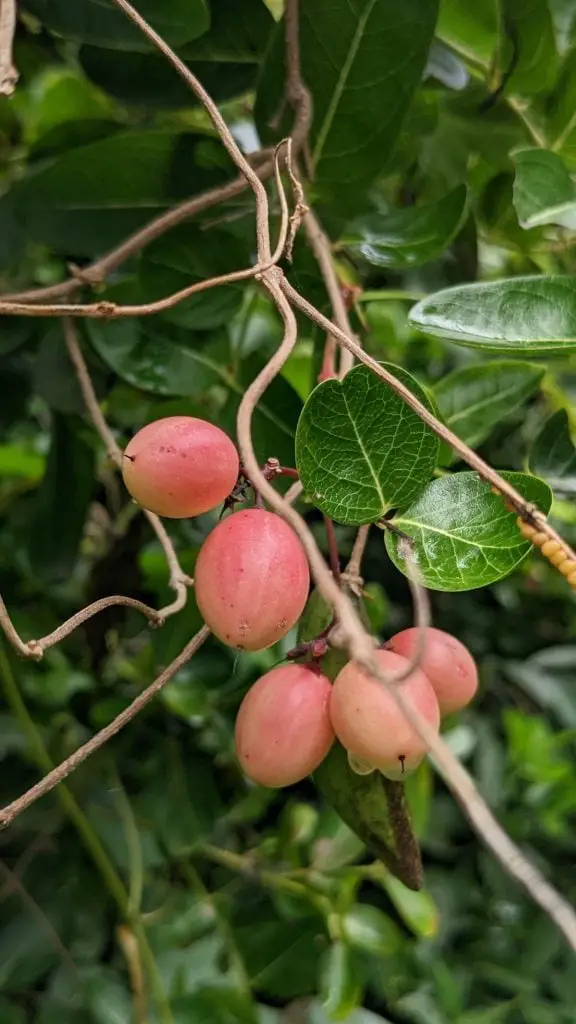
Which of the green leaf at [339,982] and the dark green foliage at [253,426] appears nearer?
the dark green foliage at [253,426]

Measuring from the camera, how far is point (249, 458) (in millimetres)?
221

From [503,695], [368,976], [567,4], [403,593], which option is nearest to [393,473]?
[567,4]

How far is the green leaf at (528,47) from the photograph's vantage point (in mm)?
423

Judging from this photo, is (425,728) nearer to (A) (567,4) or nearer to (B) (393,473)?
(B) (393,473)

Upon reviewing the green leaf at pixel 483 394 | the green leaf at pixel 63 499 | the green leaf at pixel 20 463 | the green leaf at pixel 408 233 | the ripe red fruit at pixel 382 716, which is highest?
the green leaf at pixel 408 233

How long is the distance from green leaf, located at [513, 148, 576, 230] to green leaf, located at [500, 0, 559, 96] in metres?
Result: 0.09

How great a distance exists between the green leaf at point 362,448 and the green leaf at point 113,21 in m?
A: 0.21

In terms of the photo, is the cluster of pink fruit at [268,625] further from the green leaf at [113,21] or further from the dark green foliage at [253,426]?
the green leaf at [113,21]

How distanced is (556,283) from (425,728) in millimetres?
230

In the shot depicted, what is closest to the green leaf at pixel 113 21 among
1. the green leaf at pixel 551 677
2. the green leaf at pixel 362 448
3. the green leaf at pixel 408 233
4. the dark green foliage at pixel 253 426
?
the dark green foliage at pixel 253 426

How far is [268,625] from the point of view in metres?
0.23

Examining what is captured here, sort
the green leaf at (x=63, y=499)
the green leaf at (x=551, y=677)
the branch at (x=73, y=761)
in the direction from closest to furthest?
the branch at (x=73, y=761)
the green leaf at (x=63, y=499)
the green leaf at (x=551, y=677)

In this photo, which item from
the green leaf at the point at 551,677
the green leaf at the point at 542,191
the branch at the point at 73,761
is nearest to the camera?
the branch at the point at 73,761

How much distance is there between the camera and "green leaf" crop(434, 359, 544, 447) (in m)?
0.40
